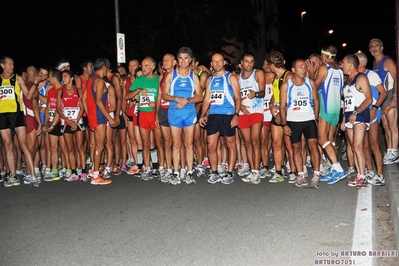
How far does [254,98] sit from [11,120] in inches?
161

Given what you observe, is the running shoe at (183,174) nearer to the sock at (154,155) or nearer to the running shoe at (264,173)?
the sock at (154,155)

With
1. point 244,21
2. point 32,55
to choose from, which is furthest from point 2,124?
point 244,21

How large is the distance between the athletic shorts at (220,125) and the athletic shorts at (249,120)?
218 mm

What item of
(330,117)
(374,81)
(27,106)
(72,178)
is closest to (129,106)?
(72,178)

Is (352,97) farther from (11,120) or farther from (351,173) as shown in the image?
(11,120)

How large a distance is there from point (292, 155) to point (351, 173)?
41.0 inches

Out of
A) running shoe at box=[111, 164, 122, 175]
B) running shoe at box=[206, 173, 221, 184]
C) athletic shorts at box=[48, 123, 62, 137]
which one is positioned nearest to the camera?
running shoe at box=[206, 173, 221, 184]

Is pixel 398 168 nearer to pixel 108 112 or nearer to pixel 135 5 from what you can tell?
pixel 108 112

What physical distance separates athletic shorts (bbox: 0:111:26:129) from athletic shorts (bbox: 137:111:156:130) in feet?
6.60

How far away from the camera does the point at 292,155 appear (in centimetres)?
922

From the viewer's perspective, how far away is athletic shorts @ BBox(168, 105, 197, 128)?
926cm

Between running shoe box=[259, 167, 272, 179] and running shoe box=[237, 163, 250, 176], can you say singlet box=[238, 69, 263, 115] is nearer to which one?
running shoe box=[259, 167, 272, 179]

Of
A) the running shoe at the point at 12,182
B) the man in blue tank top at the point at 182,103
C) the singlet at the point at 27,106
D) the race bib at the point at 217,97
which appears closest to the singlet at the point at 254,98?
the race bib at the point at 217,97

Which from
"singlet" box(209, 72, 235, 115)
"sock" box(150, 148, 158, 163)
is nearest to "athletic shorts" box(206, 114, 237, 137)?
"singlet" box(209, 72, 235, 115)
